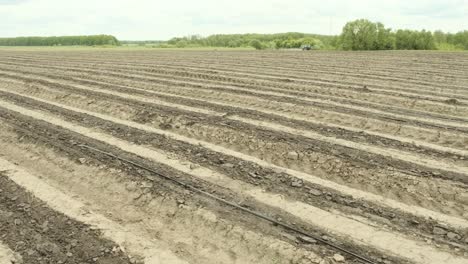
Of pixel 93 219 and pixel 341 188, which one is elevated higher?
pixel 341 188

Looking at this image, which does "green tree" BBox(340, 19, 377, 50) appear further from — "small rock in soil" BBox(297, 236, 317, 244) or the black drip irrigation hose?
"small rock in soil" BBox(297, 236, 317, 244)

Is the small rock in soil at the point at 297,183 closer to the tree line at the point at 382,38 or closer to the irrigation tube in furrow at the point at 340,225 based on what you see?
the irrigation tube in furrow at the point at 340,225

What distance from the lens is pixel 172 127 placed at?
11289mm

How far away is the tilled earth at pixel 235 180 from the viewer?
5684 millimetres

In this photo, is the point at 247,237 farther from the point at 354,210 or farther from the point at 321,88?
the point at 321,88

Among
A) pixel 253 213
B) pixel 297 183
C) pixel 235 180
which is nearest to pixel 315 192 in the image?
pixel 297 183

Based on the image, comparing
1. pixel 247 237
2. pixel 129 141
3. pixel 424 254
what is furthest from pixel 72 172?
pixel 424 254

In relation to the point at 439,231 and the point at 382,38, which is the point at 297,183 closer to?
the point at 439,231

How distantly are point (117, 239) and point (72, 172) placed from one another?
A: 291 cm

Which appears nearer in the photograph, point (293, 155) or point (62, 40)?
point (293, 155)

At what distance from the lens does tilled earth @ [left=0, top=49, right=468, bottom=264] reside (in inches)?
224

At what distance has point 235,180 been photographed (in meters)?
7.66

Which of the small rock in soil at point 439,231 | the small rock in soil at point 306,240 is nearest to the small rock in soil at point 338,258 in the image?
the small rock in soil at point 306,240

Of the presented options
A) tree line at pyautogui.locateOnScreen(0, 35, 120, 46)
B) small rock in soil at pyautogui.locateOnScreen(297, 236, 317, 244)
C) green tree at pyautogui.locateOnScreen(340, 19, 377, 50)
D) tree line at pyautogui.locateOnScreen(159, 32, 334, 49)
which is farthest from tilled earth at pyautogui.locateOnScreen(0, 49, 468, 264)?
tree line at pyautogui.locateOnScreen(0, 35, 120, 46)
